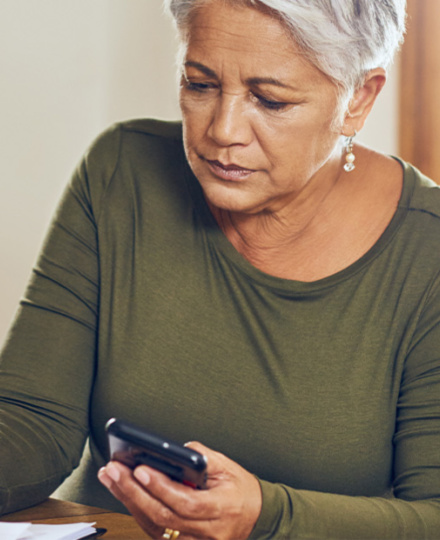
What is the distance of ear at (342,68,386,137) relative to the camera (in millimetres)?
1308

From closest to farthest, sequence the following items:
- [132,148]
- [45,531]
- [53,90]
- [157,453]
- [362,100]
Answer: [157,453] < [45,531] < [362,100] < [132,148] < [53,90]

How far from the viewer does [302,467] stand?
134cm

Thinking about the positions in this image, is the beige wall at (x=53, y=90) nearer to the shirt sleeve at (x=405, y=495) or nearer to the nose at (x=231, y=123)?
the nose at (x=231, y=123)

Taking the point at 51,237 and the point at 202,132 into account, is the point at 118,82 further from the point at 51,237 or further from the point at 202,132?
the point at 202,132

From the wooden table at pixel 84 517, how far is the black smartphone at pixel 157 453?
159 millimetres

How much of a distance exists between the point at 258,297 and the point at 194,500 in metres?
0.48

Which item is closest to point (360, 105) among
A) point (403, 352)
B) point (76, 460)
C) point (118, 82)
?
point (403, 352)

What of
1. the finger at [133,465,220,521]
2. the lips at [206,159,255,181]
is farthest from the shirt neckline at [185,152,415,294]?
the finger at [133,465,220,521]

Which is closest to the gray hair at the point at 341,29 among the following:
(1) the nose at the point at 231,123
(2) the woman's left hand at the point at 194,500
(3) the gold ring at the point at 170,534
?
(1) the nose at the point at 231,123

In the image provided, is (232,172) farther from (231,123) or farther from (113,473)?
(113,473)

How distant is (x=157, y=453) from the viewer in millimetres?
974

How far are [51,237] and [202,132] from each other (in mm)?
384

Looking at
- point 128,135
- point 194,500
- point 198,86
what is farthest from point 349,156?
point 194,500

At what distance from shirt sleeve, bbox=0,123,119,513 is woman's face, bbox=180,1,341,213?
0.30 meters
